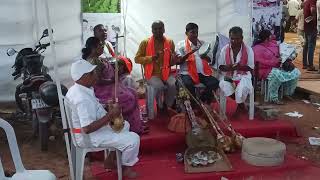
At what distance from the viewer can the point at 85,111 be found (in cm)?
382

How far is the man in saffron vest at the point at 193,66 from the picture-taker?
20.0 feet

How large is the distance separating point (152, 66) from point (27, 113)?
5.97 ft

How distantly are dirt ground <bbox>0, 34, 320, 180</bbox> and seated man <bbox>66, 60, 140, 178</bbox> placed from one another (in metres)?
0.75

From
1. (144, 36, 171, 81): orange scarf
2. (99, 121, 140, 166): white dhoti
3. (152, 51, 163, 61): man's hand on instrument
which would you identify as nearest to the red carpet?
(99, 121, 140, 166): white dhoti

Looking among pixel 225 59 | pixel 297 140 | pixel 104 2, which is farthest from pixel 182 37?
pixel 297 140

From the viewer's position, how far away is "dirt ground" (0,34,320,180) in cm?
491

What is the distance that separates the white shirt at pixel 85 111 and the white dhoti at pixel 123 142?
0.03 metres

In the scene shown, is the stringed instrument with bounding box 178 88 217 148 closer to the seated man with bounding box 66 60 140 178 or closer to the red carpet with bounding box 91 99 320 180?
the red carpet with bounding box 91 99 320 180

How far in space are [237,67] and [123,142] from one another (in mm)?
2492

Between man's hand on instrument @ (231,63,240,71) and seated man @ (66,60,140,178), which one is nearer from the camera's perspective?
seated man @ (66,60,140,178)

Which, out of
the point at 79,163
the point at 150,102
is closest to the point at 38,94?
the point at 150,102

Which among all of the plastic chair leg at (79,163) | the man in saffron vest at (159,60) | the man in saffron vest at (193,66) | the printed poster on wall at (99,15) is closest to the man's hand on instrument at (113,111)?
the plastic chair leg at (79,163)

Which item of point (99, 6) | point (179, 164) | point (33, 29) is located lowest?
point (179, 164)

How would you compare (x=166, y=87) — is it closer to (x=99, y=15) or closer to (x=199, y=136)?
(x=199, y=136)
